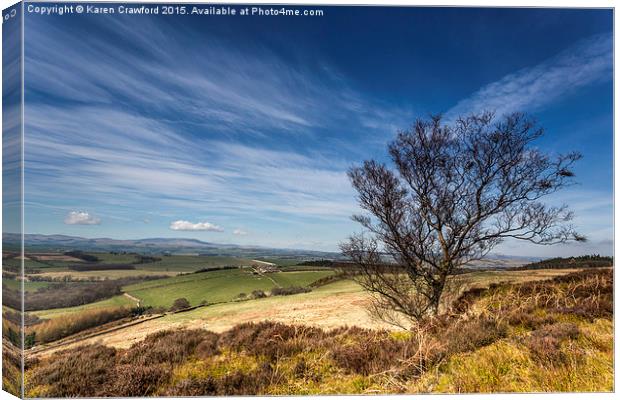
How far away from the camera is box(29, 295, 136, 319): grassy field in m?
4.04

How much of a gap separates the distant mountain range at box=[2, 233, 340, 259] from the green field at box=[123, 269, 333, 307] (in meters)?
0.34

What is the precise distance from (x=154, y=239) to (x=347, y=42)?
3.66m

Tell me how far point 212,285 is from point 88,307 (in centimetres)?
158

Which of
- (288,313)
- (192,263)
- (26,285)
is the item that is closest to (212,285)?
(192,263)

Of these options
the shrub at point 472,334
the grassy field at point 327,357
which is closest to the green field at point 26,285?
the grassy field at point 327,357

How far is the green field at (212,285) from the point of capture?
175 inches

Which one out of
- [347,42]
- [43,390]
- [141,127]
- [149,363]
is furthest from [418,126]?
[43,390]

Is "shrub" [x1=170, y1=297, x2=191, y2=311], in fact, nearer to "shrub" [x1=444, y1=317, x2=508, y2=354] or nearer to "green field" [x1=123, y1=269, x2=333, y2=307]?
"green field" [x1=123, y1=269, x2=333, y2=307]

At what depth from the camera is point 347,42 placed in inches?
171

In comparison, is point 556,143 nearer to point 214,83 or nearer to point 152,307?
point 214,83

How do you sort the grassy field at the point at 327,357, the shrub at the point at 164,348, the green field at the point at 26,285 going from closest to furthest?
the green field at the point at 26,285
the grassy field at the point at 327,357
the shrub at the point at 164,348

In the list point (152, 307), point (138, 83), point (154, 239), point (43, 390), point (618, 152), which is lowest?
point (43, 390)

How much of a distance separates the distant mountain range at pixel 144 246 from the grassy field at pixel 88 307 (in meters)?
0.68

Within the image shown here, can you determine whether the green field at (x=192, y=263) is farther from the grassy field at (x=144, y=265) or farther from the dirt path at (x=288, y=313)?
the dirt path at (x=288, y=313)
